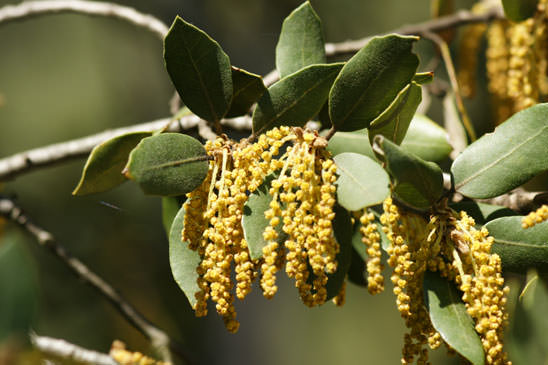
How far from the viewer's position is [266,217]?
0.49m

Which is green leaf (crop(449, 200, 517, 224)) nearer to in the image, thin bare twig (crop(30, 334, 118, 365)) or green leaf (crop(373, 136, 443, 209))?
green leaf (crop(373, 136, 443, 209))

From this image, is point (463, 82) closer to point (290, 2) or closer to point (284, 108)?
point (284, 108)

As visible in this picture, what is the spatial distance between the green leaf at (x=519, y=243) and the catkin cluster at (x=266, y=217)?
21 cm

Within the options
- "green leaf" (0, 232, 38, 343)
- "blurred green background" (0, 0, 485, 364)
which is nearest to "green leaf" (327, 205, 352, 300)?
"green leaf" (0, 232, 38, 343)

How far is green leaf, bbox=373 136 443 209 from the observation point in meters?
0.44

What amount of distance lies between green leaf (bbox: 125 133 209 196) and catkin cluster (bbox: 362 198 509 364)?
20 cm

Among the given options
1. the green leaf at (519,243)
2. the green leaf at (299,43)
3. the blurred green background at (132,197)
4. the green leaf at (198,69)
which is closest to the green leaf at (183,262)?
the green leaf at (198,69)

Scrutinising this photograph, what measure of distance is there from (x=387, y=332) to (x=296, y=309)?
0.61 m

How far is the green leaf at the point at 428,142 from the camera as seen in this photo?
0.72 m

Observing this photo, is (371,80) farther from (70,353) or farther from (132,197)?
(132,197)

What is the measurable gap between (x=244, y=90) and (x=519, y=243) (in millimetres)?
375

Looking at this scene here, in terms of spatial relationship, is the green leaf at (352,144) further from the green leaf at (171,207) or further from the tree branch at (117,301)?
the tree branch at (117,301)

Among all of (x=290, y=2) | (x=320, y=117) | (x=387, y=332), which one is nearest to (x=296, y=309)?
(x=387, y=332)

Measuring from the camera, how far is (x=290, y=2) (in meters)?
2.09
